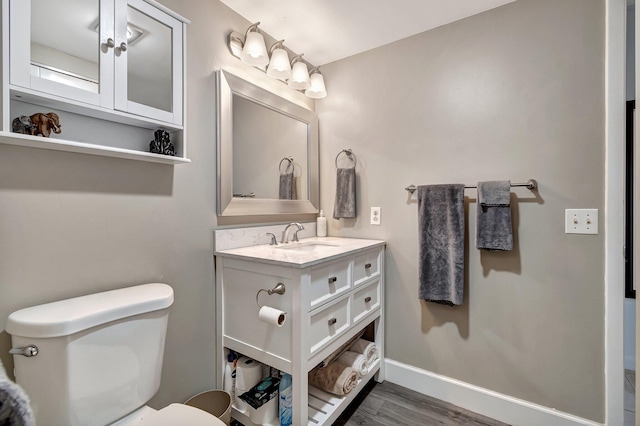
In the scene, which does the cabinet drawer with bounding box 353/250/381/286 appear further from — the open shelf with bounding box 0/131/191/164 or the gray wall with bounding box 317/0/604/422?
the open shelf with bounding box 0/131/191/164

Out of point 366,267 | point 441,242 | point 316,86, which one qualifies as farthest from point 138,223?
point 441,242

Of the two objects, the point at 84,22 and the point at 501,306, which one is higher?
the point at 84,22

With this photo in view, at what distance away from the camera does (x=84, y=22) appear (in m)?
0.99

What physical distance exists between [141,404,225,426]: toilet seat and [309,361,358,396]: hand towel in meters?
0.70

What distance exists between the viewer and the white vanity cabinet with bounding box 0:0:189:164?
0.86 meters

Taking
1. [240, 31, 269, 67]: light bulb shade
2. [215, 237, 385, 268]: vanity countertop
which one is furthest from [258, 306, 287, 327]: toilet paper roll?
[240, 31, 269, 67]: light bulb shade

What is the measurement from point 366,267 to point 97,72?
1.53m

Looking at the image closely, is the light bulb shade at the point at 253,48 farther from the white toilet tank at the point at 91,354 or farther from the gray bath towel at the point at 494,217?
the gray bath towel at the point at 494,217

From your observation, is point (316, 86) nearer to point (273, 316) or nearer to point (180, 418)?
point (273, 316)

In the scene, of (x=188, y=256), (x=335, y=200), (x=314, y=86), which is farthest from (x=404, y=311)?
(x=314, y=86)

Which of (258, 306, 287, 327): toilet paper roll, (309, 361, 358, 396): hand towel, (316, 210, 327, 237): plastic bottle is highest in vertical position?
(316, 210, 327, 237): plastic bottle

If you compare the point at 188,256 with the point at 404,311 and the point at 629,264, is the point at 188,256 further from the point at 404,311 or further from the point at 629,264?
the point at 629,264

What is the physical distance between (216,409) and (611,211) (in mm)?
2138

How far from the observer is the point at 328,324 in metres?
1.38
